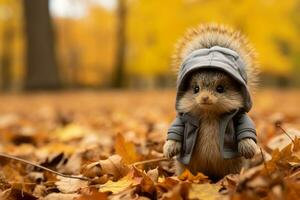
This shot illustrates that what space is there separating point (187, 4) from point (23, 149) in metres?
17.7

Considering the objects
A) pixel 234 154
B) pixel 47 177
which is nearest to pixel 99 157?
pixel 47 177

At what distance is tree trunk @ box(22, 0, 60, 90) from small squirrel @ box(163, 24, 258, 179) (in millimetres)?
13380

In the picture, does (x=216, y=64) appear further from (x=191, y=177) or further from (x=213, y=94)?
(x=191, y=177)

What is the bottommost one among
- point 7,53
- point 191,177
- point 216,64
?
point 7,53

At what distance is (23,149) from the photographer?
3854 millimetres

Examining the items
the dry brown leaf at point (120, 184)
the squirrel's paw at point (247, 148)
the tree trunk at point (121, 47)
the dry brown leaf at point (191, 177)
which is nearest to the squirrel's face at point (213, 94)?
the squirrel's paw at point (247, 148)

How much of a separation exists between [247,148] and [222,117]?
0.57 ft

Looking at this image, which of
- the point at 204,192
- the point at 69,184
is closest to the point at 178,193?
the point at 204,192

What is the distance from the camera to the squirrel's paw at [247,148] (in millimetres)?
2189

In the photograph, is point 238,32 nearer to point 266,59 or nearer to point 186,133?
point 186,133

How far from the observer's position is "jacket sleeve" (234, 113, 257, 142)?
87.5 inches

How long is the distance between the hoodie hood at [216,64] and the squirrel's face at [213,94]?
0.11ft

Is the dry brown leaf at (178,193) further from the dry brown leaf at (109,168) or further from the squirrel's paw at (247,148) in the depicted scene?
the dry brown leaf at (109,168)

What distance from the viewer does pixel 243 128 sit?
7.37 ft
